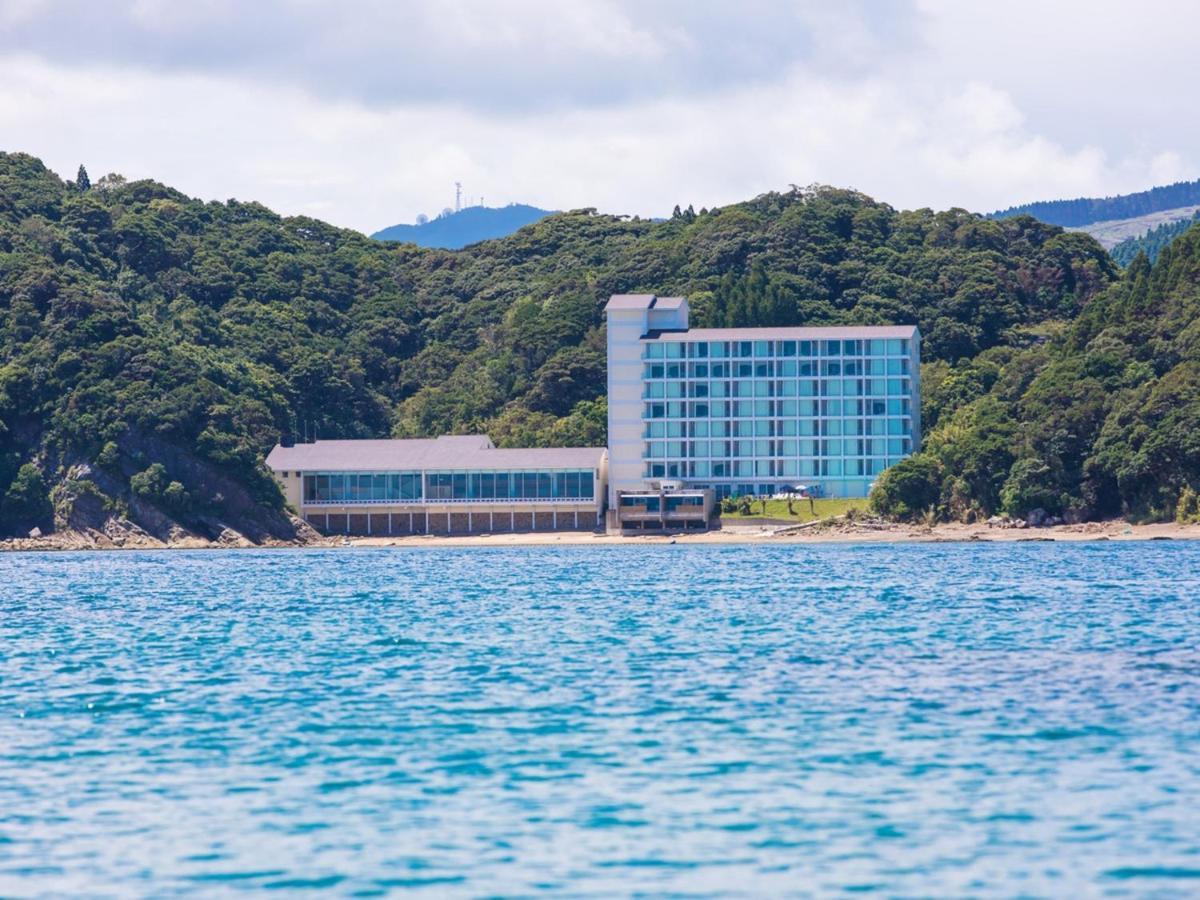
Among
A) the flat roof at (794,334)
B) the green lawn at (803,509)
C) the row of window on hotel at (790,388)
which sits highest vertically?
the flat roof at (794,334)

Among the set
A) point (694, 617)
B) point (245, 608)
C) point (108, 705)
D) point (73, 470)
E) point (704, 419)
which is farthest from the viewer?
point (704, 419)

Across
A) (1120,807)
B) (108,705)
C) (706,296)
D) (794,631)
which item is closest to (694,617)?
(794,631)

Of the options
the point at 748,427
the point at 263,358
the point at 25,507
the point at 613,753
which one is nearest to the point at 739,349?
the point at 748,427

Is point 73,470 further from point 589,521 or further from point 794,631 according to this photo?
point 794,631

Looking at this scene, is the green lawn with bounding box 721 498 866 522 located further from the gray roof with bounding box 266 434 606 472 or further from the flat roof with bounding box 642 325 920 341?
the flat roof with bounding box 642 325 920 341

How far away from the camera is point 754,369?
154 metres

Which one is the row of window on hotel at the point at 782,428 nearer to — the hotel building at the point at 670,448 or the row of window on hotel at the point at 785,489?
the hotel building at the point at 670,448

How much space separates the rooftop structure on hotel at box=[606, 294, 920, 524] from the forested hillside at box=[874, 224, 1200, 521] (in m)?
6.01

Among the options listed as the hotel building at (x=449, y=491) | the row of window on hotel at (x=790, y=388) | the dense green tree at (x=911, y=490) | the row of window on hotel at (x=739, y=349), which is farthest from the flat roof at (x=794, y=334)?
the dense green tree at (x=911, y=490)

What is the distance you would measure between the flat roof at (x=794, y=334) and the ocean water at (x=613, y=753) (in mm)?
94834

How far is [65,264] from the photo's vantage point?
596 ft

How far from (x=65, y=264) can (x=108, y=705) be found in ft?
506

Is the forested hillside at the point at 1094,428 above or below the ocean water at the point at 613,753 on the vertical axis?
above

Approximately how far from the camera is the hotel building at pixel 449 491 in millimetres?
149125
